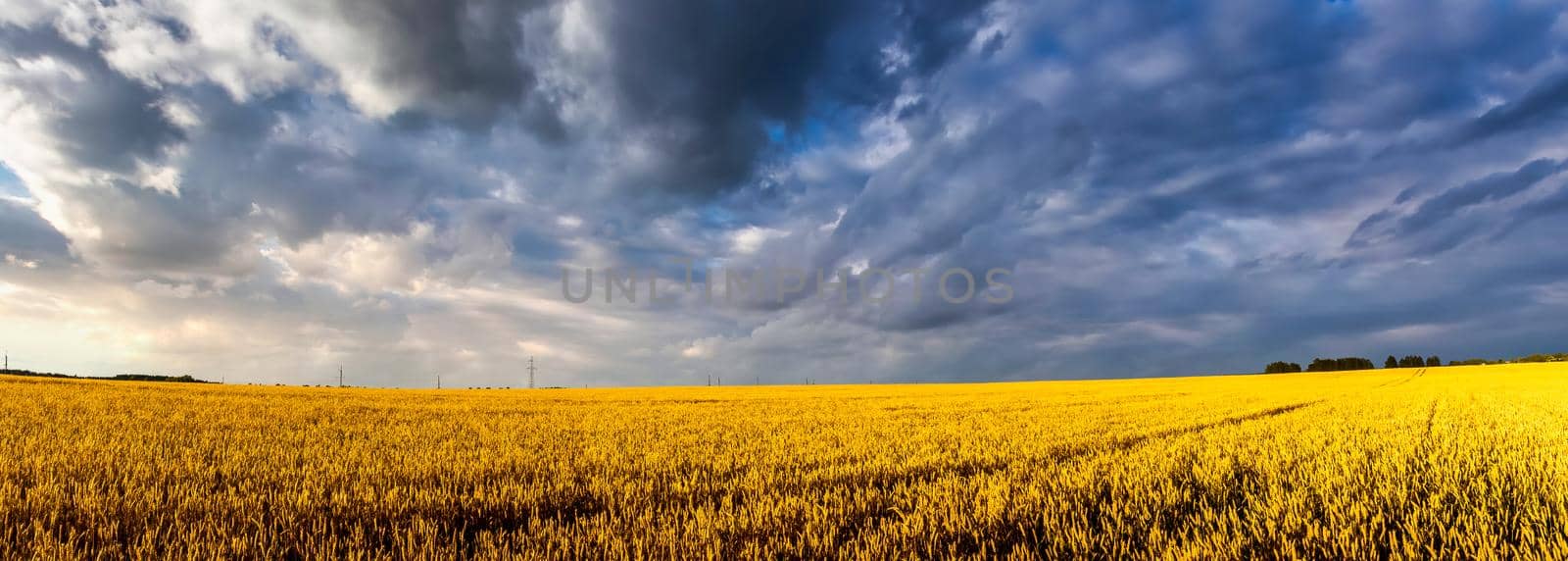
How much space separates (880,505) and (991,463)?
314 cm

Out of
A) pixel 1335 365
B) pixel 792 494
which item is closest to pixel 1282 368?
pixel 1335 365

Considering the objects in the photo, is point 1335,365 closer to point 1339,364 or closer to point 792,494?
point 1339,364

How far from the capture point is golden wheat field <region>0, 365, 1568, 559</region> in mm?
4863

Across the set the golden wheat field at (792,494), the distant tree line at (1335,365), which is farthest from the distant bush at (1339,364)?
the golden wheat field at (792,494)

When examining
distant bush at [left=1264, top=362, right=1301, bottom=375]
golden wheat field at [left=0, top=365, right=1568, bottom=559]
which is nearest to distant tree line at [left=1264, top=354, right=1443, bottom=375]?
distant bush at [left=1264, top=362, right=1301, bottom=375]

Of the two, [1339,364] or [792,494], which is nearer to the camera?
[792,494]

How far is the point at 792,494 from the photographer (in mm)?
6781

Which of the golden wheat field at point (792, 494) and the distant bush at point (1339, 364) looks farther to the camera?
the distant bush at point (1339, 364)

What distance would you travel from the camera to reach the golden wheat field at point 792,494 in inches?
191

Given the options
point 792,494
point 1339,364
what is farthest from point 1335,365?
point 792,494

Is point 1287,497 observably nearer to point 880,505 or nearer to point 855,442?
point 880,505

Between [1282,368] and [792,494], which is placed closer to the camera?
[792,494]

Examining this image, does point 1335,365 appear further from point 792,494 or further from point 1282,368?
point 792,494

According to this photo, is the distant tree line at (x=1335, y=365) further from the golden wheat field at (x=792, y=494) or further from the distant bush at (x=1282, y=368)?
the golden wheat field at (x=792, y=494)
